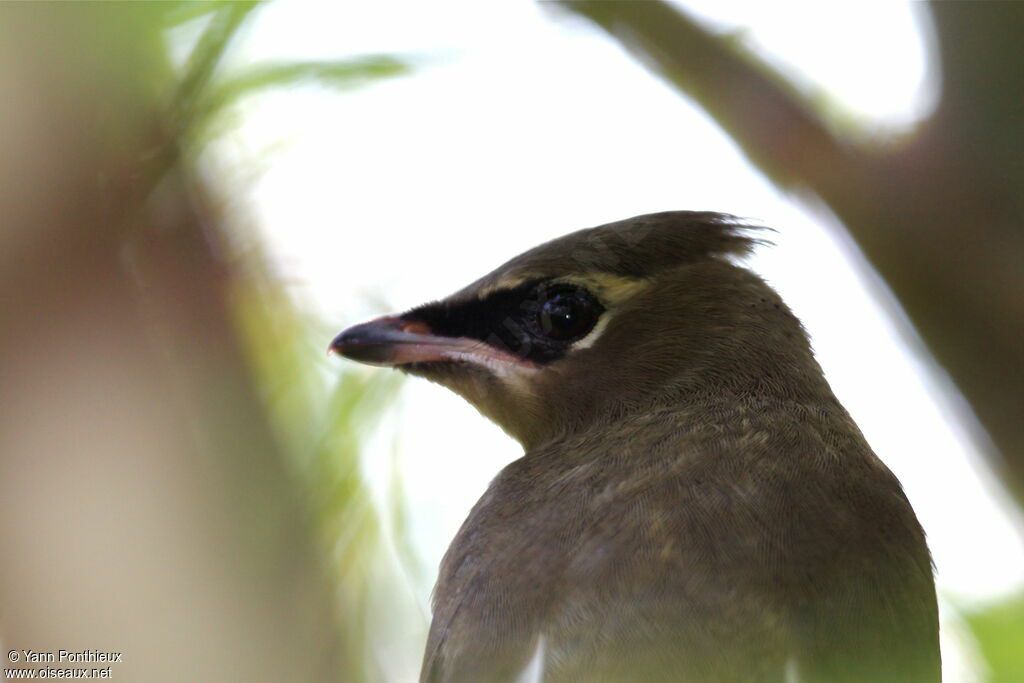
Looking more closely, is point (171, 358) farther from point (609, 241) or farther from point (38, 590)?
point (609, 241)

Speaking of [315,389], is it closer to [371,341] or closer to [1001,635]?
[371,341]

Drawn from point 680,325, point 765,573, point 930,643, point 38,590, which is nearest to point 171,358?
point 38,590

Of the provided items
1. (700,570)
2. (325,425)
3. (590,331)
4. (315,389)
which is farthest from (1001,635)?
(315,389)

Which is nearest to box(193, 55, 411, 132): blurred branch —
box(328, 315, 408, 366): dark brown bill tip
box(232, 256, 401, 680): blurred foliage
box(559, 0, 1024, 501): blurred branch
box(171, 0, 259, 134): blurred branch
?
box(171, 0, 259, 134): blurred branch

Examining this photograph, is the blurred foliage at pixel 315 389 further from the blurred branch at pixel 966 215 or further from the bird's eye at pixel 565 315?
the blurred branch at pixel 966 215

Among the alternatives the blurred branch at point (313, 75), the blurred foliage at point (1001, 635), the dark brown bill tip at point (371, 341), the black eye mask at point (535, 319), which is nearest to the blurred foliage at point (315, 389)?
the blurred branch at point (313, 75)
